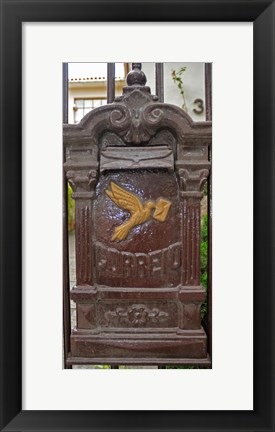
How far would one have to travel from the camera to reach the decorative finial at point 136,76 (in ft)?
4.16

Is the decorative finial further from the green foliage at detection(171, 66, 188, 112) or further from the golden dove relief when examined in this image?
the golden dove relief

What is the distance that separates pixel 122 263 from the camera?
1.32m

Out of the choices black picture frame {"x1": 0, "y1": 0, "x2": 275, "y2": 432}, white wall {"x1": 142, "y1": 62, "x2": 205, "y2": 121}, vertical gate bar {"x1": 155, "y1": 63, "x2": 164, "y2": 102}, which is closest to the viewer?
black picture frame {"x1": 0, "y1": 0, "x2": 275, "y2": 432}

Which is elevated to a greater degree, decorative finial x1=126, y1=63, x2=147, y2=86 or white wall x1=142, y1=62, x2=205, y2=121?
white wall x1=142, y1=62, x2=205, y2=121

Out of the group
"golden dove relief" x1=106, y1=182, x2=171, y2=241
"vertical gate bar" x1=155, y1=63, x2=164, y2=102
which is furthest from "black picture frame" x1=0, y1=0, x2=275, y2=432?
"golden dove relief" x1=106, y1=182, x2=171, y2=241

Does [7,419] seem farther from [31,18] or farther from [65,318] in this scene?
[31,18]

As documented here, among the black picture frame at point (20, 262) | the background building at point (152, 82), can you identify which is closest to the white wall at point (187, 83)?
the background building at point (152, 82)

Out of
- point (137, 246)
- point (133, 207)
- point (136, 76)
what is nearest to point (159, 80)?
point (136, 76)

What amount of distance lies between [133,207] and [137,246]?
0.16m

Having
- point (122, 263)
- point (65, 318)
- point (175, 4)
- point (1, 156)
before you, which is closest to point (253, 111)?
point (175, 4)

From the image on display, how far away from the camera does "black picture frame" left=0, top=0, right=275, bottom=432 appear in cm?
105

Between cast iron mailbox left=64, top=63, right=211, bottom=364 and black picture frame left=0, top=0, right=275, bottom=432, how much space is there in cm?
25

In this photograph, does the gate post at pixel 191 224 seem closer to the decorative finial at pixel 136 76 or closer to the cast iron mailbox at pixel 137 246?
the cast iron mailbox at pixel 137 246

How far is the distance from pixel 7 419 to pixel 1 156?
86 centimetres
